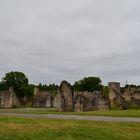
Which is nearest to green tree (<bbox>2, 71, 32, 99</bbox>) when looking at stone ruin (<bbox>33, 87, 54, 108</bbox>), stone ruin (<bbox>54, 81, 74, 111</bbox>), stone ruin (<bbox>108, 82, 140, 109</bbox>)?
stone ruin (<bbox>33, 87, 54, 108</bbox>)

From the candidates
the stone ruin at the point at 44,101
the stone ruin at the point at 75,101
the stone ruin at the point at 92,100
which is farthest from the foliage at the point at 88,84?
the stone ruin at the point at 75,101

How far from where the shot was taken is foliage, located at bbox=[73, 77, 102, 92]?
387 ft

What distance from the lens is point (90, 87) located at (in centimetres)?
11831

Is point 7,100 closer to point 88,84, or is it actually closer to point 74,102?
point 74,102

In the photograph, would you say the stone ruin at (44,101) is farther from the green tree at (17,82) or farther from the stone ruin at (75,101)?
the green tree at (17,82)

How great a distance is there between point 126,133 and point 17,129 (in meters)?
5.85

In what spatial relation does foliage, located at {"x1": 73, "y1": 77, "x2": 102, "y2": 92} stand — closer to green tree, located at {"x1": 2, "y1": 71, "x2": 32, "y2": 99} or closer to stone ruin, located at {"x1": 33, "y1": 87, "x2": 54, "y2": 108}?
green tree, located at {"x1": 2, "y1": 71, "x2": 32, "y2": 99}

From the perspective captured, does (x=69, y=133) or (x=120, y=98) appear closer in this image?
(x=69, y=133)

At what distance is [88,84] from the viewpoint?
11912cm

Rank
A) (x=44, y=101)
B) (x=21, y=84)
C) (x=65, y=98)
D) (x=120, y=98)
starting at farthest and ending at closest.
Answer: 1. (x=21, y=84)
2. (x=44, y=101)
3. (x=120, y=98)
4. (x=65, y=98)

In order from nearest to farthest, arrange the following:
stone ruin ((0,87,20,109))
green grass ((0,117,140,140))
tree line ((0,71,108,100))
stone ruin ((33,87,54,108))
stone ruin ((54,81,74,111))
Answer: green grass ((0,117,140,140)) → stone ruin ((54,81,74,111)) → stone ruin ((0,87,20,109)) → stone ruin ((33,87,54,108)) → tree line ((0,71,108,100))

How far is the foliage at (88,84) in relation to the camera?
11800cm

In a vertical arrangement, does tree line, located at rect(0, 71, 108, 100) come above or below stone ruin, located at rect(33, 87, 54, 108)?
above

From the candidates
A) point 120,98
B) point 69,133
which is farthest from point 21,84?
point 69,133
